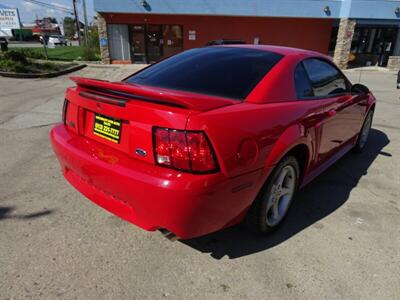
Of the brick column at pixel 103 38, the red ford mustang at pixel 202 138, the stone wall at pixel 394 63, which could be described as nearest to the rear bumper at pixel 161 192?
the red ford mustang at pixel 202 138

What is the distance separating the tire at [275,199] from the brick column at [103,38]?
62.6ft

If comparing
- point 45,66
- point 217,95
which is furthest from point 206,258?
point 45,66

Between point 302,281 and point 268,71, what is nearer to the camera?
point 302,281

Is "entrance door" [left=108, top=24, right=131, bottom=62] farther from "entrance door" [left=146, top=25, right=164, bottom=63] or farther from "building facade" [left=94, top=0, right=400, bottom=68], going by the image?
"entrance door" [left=146, top=25, right=164, bottom=63]

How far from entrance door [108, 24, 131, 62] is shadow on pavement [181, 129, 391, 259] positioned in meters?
18.1

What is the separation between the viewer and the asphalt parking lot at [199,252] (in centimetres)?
221

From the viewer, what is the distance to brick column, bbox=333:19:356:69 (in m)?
20.2

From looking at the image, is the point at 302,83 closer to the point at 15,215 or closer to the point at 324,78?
the point at 324,78

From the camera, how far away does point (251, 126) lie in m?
2.15

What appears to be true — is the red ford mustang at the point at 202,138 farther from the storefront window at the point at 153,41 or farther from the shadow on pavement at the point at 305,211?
the storefront window at the point at 153,41

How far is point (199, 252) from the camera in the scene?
8.44 ft

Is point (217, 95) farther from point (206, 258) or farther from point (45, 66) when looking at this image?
point (45, 66)

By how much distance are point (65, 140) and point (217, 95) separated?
4.18 ft

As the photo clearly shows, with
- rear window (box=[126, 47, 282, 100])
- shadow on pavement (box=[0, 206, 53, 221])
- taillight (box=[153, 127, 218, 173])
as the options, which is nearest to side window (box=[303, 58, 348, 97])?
rear window (box=[126, 47, 282, 100])
